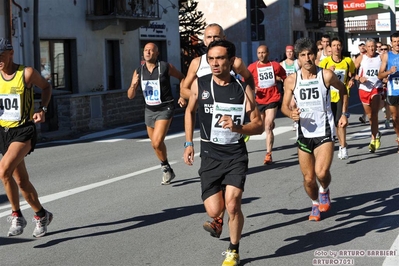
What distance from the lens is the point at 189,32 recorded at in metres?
35.9

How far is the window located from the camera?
84.9 feet

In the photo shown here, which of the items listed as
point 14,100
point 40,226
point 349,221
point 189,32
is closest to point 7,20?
point 189,32

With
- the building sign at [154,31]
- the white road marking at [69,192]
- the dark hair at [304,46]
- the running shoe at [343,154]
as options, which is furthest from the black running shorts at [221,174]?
the building sign at [154,31]

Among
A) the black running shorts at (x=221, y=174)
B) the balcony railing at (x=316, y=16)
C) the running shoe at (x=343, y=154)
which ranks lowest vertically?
the running shoe at (x=343, y=154)

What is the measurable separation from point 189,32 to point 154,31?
3.78 metres

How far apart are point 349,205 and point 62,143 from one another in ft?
32.8

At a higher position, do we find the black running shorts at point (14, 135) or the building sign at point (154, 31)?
the building sign at point (154, 31)

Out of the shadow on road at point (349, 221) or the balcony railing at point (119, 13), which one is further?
the balcony railing at point (119, 13)

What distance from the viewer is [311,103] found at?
321 inches

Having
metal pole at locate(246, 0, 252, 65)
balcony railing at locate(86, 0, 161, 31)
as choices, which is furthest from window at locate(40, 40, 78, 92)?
metal pole at locate(246, 0, 252, 65)

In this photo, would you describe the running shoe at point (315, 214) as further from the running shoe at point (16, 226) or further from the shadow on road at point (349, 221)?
the running shoe at point (16, 226)

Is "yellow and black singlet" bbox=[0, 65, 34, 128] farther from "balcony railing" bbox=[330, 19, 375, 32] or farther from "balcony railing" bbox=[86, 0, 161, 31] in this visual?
"balcony railing" bbox=[330, 19, 375, 32]

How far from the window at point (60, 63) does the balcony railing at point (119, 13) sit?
140cm

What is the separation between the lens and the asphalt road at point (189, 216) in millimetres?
6805
